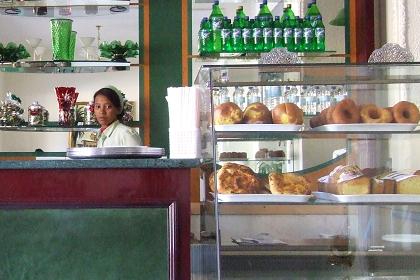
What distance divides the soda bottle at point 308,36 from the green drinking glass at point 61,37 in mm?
1465

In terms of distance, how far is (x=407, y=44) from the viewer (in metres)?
4.07

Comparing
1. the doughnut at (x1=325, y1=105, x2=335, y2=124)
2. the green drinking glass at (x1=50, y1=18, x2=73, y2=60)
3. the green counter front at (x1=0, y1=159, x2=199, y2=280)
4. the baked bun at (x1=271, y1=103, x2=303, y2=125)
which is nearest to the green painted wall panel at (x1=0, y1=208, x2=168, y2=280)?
the green counter front at (x1=0, y1=159, x2=199, y2=280)

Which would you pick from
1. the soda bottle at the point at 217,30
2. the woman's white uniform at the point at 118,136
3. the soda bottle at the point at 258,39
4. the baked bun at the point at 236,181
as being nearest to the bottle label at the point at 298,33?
the soda bottle at the point at 258,39

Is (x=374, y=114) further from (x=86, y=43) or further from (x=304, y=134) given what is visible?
(x=86, y=43)

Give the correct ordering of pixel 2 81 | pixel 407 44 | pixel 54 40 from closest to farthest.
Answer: pixel 407 44, pixel 54 40, pixel 2 81

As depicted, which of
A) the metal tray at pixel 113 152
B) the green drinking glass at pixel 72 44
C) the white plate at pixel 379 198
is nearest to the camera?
the white plate at pixel 379 198

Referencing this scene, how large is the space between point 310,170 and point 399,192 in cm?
28

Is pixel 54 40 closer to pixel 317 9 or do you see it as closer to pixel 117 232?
pixel 317 9

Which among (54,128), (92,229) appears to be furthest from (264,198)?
(54,128)

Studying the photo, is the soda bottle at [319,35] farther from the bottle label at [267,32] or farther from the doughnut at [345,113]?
the doughnut at [345,113]

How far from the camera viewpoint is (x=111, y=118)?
4285mm

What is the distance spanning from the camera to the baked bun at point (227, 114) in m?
2.22

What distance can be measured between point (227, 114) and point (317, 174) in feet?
1.14

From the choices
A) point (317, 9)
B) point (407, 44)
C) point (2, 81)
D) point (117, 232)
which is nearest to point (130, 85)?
point (2, 81)
